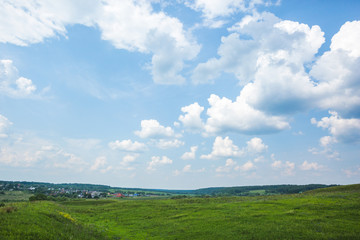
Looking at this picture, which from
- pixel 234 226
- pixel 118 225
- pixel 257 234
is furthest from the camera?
pixel 118 225

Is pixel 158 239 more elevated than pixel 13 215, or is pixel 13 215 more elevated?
pixel 13 215

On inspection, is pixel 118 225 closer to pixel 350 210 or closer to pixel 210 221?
pixel 210 221

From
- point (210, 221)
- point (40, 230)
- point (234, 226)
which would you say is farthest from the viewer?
point (210, 221)

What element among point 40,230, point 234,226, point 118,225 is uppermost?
point 40,230

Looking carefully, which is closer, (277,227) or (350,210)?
(277,227)

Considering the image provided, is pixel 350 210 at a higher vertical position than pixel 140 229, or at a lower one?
higher

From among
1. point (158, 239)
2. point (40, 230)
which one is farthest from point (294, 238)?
point (40, 230)

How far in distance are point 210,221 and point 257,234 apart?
36.4ft

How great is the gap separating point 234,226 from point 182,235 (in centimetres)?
800

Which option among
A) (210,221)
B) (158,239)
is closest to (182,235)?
(158,239)

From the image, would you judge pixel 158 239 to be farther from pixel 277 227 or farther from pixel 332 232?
pixel 332 232

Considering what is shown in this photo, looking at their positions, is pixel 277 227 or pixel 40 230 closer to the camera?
pixel 40 230

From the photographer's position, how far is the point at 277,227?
93.5 feet

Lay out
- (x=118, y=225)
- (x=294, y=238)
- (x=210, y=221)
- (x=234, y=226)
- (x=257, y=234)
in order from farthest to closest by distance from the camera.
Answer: (x=118, y=225) → (x=210, y=221) → (x=234, y=226) → (x=257, y=234) → (x=294, y=238)
